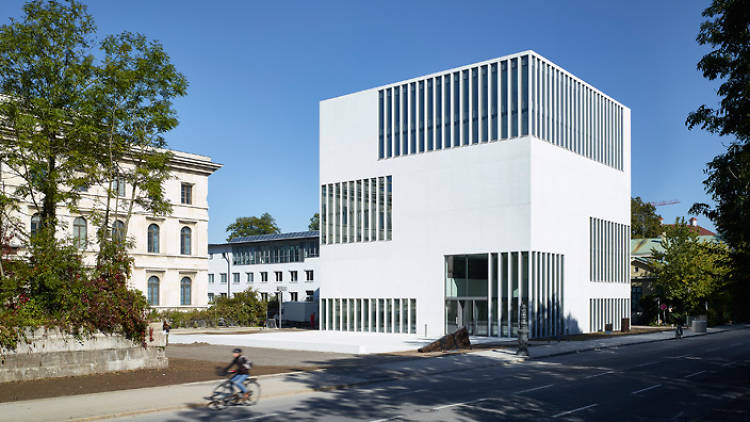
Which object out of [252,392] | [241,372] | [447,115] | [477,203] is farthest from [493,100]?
[241,372]

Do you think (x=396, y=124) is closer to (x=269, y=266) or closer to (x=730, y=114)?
(x=730, y=114)

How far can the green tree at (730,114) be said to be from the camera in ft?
65.6

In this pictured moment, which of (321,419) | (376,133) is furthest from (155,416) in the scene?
(376,133)

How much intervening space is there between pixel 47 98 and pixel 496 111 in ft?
107

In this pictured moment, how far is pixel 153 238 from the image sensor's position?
6438 centimetres

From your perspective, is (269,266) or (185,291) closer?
(185,291)

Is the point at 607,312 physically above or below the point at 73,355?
below

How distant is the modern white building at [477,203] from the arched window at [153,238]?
16108mm

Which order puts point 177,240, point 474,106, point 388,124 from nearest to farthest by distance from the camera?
point 474,106 < point 388,124 < point 177,240

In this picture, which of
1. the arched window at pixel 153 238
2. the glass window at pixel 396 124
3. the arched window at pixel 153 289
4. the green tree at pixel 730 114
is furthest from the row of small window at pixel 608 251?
the arched window at pixel 153 238

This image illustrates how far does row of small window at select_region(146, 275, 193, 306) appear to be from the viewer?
6362 cm

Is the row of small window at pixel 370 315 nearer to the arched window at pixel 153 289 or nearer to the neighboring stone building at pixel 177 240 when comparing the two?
the neighboring stone building at pixel 177 240

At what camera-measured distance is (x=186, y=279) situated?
219 ft

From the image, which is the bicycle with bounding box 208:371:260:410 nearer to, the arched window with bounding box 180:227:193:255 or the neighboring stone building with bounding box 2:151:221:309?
the neighboring stone building with bounding box 2:151:221:309
